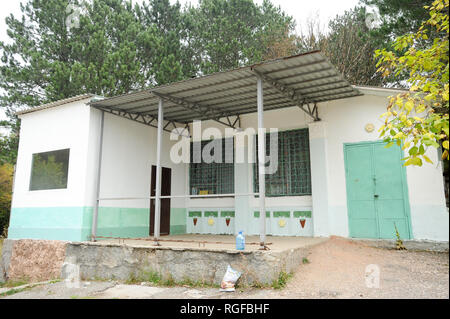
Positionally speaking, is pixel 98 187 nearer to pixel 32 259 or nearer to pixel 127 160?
pixel 127 160

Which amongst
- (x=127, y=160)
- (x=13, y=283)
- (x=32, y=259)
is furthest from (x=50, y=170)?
(x=13, y=283)

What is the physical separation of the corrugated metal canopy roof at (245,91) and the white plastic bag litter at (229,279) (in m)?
3.29

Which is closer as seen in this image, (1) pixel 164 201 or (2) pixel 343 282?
(2) pixel 343 282

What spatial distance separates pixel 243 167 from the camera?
896cm

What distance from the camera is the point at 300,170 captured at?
8320 mm

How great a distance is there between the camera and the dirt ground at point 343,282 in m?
4.62

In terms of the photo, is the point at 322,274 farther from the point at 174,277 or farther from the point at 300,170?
the point at 300,170

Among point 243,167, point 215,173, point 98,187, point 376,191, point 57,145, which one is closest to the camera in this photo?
point 376,191

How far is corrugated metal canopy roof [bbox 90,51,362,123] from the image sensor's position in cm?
580

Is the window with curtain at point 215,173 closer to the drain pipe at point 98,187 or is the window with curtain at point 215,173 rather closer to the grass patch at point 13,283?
the drain pipe at point 98,187

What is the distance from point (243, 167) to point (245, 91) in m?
2.49

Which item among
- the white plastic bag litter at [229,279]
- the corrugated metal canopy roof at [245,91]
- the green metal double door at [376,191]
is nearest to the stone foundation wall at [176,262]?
the white plastic bag litter at [229,279]
